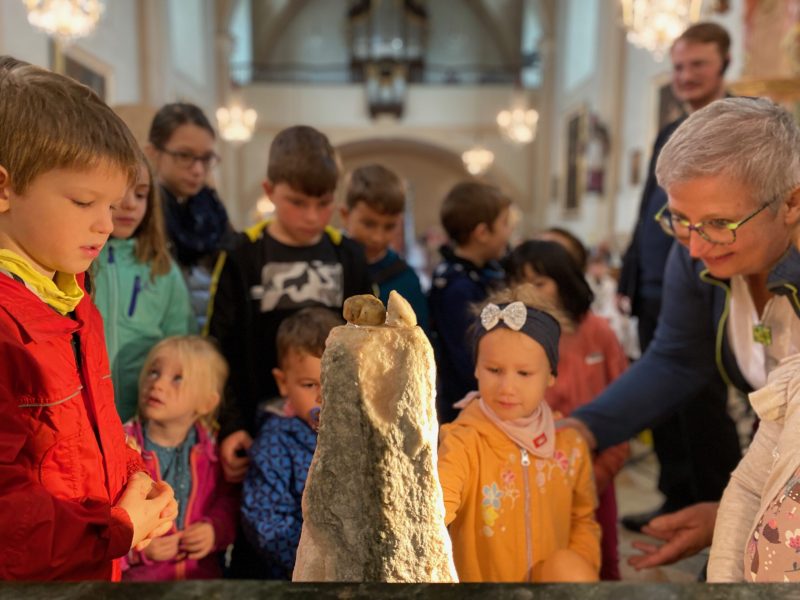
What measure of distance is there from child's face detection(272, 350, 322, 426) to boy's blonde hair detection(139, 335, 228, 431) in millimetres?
237

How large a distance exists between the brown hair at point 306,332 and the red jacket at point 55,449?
30.2 inches

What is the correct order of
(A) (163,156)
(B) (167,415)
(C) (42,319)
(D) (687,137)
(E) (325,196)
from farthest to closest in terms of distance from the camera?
(A) (163,156), (E) (325,196), (B) (167,415), (D) (687,137), (C) (42,319)

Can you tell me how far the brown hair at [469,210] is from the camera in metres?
3.29

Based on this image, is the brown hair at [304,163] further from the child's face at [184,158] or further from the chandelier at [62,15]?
the chandelier at [62,15]

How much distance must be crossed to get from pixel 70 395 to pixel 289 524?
0.90m

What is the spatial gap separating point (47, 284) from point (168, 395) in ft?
3.03

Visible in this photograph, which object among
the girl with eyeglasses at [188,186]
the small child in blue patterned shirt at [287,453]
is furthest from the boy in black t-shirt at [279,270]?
the small child in blue patterned shirt at [287,453]

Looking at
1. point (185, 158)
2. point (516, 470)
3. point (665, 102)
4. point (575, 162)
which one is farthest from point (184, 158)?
point (575, 162)

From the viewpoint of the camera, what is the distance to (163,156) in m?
2.71

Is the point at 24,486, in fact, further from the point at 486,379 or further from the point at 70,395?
the point at 486,379

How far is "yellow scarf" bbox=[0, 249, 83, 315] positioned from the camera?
1179 mm

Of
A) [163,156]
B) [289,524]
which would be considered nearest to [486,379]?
[289,524]

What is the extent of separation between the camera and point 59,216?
1182mm

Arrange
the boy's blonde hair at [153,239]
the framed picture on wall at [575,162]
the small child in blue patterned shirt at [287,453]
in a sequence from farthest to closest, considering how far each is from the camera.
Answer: the framed picture on wall at [575,162] < the boy's blonde hair at [153,239] < the small child in blue patterned shirt at [287,453]
